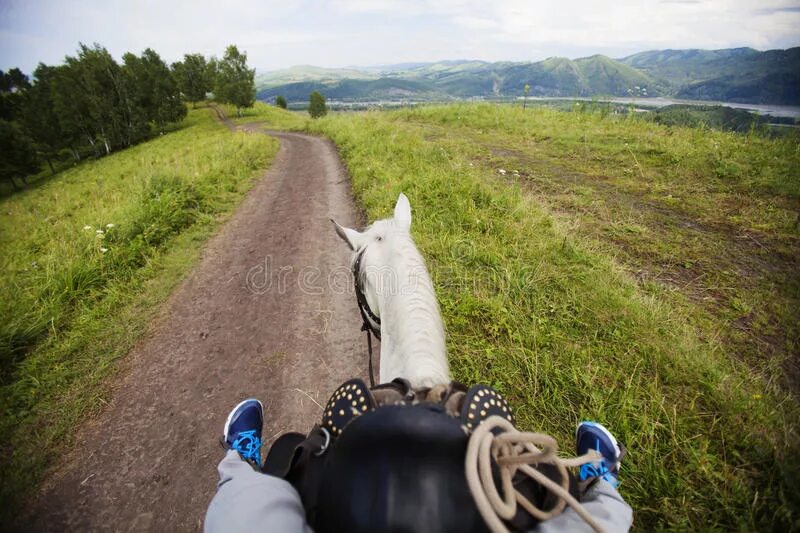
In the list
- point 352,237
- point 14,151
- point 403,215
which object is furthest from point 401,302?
point 14,151

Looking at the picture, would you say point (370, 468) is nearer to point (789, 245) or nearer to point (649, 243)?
point (649, 243)

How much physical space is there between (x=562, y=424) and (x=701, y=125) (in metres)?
11.3

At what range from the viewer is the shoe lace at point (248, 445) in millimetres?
1964

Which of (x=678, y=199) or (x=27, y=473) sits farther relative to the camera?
(x=678, y=199)

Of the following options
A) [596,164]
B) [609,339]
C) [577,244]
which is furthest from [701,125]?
[609,339]

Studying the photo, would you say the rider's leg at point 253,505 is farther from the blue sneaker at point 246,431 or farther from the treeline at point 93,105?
the treeline at point 93,105

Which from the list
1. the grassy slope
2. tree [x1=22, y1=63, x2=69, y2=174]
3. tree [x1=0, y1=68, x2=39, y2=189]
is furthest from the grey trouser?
tree [x1=0, y1=68, x2=39, y2=189]

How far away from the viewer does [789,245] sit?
4430 mm

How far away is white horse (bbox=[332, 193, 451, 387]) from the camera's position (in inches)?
57.7

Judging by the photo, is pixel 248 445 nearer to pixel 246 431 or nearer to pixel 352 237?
pixel 246 431

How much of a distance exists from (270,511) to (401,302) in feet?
3.34

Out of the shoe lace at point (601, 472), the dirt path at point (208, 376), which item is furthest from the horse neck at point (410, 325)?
the dirt path at point (208, 376)

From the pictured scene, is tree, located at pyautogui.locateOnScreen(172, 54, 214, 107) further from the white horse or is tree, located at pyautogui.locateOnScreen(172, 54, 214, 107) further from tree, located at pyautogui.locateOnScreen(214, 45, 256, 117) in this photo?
the white horse

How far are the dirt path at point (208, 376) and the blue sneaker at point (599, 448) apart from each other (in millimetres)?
2073
